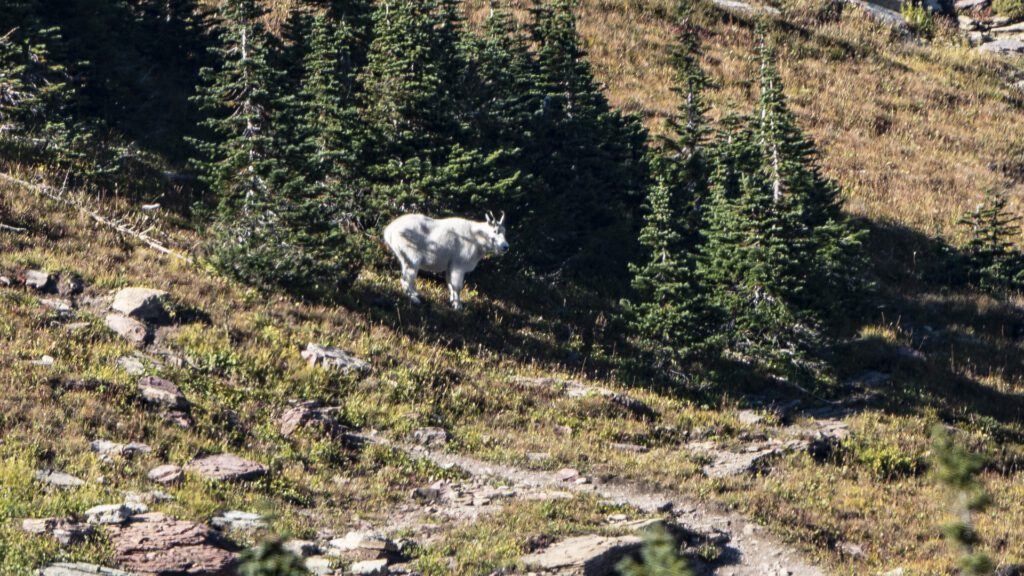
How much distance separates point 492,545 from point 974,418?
45.5ft

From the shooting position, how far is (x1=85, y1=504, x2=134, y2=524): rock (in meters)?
11.2

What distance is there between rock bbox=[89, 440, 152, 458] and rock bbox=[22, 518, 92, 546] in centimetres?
249

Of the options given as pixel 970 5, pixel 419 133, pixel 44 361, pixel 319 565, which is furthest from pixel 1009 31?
pixel 319 565

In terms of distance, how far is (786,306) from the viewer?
75.7ft

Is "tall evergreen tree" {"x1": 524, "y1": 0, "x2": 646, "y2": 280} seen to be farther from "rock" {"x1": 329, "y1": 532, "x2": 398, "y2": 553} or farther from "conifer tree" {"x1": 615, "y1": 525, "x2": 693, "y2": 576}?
"conifer tree" {"x1": 615, "y1": 525, "x2": 693, "y2": 576}

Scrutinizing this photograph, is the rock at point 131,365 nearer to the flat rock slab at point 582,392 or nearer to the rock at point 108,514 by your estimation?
the rock at point 108,514

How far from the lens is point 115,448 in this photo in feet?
44.7

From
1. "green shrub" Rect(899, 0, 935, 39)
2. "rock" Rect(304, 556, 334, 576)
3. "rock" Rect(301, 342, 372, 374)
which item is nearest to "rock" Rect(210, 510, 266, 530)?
"rock" Rect(304, 556, 334, 576)

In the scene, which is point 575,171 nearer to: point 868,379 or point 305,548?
point 868,379

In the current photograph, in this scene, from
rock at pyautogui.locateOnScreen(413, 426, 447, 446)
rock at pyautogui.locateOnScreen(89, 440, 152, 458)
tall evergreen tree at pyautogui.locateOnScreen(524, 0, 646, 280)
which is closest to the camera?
rock at pyautogui.locateOnScreen(89, 440, 152, 458)

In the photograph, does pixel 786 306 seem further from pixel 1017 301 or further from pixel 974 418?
pixel 1017 301

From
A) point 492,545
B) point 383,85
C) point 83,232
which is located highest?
point 383,85

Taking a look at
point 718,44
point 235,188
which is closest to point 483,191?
point 235,188

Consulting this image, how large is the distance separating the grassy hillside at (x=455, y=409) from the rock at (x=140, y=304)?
0.39 metres
